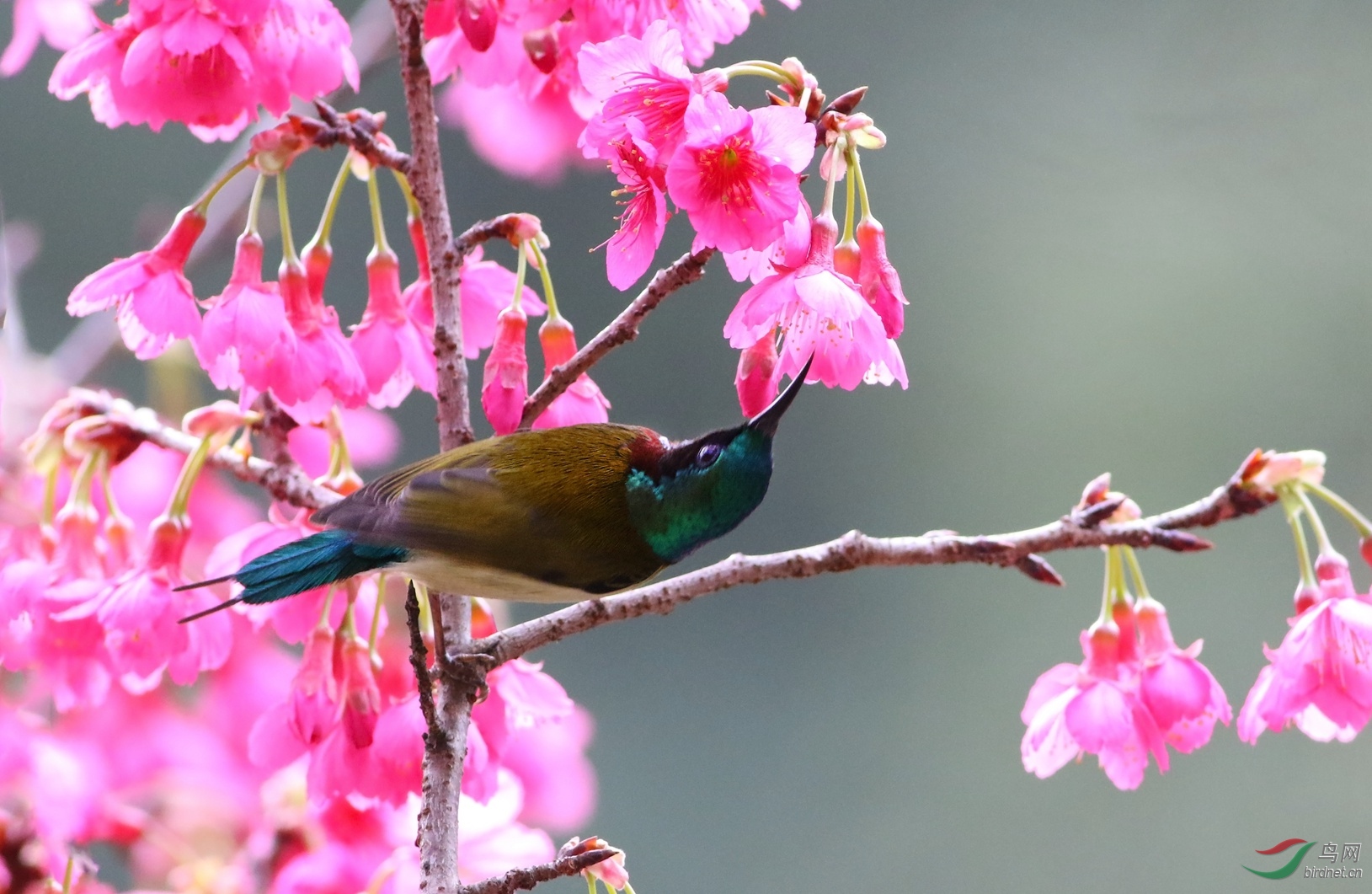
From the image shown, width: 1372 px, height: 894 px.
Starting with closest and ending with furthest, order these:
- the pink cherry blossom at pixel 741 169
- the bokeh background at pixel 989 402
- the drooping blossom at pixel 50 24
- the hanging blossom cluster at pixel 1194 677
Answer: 1. the pink cherry blossom at pixel 741 169
2. the hanging blossom cluster at pixel 1194 677
3. the drooping blossom at pixel 50 24
4. the bokeh background at pixel 989 402

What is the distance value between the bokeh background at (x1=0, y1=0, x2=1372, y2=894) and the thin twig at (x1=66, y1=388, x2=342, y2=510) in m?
1.11

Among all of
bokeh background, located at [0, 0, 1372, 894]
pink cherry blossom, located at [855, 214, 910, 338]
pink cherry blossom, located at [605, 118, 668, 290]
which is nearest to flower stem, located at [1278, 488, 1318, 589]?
pink cherry blossom, located at [855, 214, 910, 338]

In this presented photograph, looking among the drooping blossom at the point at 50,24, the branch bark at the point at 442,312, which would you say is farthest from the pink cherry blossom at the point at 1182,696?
the drooping blossom at the point at 50,24

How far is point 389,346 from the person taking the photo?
0.60 metres

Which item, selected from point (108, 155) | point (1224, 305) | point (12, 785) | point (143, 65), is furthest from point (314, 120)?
point (1224, 305)

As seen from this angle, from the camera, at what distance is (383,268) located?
621mm

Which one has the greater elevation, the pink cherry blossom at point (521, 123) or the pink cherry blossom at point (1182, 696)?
the pink cherry blossom at point (521, 123)

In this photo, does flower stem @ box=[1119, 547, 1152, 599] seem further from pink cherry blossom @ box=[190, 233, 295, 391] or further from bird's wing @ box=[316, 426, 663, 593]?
pink cherry blossom @ box=[190, 233, 295, 391]

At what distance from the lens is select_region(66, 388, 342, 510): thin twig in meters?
0.61

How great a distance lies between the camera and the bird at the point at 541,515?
1.78 feet

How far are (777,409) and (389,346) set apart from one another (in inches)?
8.0

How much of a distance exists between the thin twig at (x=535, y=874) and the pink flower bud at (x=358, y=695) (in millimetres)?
114

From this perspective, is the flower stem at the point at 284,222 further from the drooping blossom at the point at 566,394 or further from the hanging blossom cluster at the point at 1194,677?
the hanging blossom cluster at the point at 1194,677

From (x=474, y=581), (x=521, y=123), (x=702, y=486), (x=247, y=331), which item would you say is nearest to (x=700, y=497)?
(x=702, y=486)
